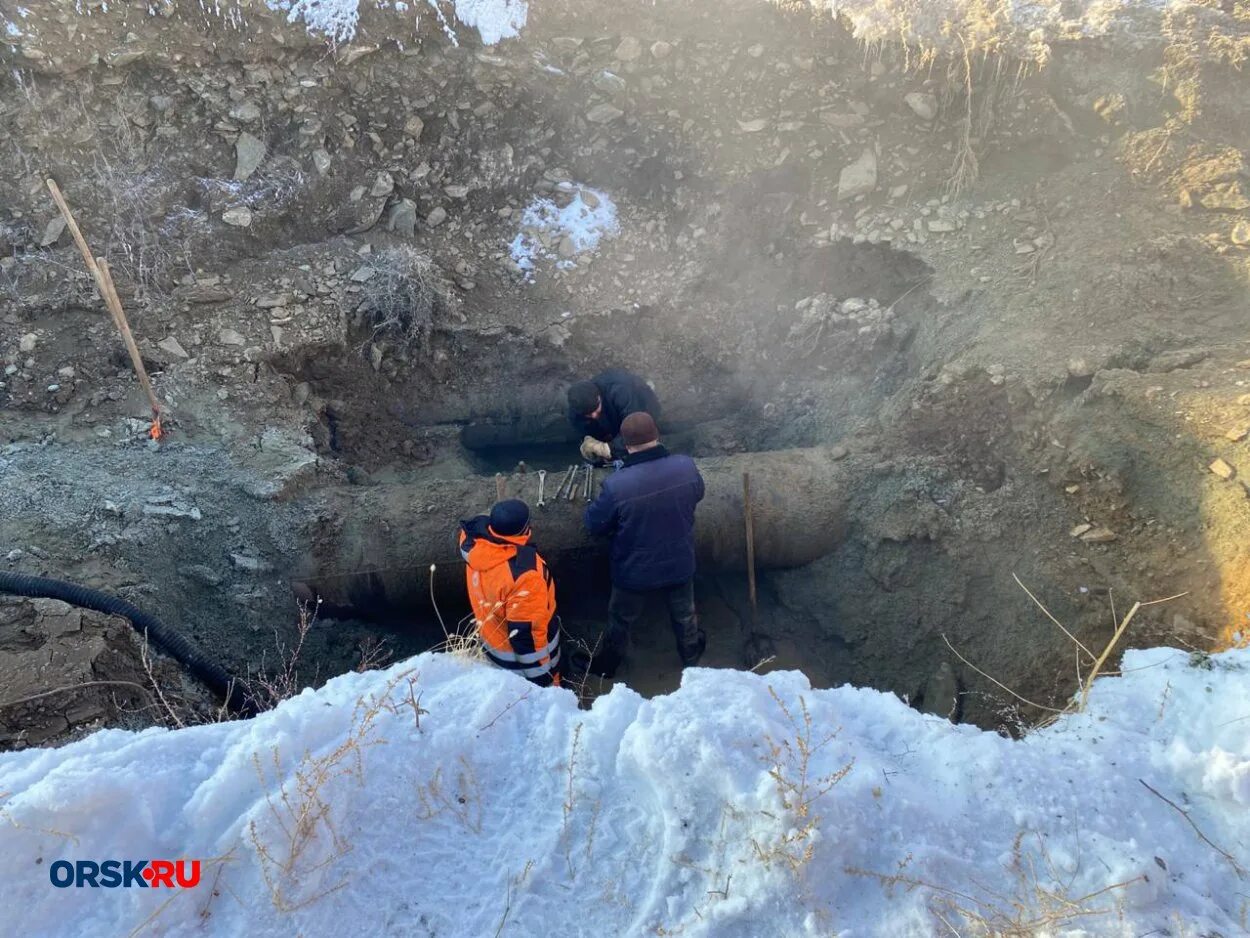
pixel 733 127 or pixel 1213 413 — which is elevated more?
pixel 733 127

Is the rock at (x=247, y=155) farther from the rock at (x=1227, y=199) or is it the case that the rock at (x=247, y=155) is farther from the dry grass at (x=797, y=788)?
the rock at (x=1227, y=199)

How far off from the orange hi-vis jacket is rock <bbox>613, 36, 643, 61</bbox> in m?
4.78

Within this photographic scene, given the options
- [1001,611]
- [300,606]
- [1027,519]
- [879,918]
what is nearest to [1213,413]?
[1027,519]

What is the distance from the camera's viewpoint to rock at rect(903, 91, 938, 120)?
5789 millimetres

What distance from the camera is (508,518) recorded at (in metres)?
3.52

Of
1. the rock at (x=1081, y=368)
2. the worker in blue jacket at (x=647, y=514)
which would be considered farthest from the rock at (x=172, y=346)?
the rock at (x=1081, y=368)

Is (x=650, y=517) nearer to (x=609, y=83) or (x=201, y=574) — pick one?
(x=201, y=574)

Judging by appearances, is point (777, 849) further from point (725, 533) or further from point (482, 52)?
point (482, 52)

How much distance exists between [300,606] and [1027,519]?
13.3 ft

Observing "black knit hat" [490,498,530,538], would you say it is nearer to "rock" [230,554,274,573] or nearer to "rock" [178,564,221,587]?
"rock" [230,554,274,573]

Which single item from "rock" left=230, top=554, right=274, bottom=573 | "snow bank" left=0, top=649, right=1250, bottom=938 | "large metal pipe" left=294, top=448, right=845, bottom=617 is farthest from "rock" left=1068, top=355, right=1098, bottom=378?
"rock" left=230, top=554, right=274, bottom=573

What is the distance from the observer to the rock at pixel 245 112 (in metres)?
5.99

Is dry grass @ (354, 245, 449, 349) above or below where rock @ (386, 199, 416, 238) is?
below

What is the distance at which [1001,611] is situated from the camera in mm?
3988
